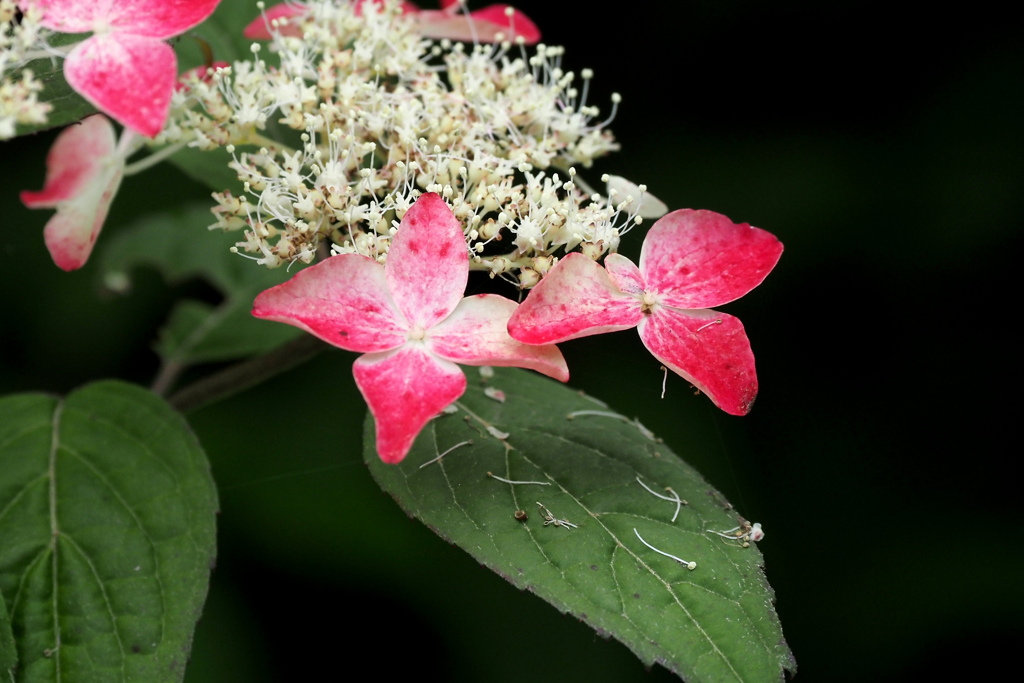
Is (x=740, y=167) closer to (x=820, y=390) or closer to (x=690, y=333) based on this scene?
(x=820, y=390)

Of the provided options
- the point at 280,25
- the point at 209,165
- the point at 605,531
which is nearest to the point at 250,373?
the point at 209,165

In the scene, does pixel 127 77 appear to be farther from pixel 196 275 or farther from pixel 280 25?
pixel 196 275

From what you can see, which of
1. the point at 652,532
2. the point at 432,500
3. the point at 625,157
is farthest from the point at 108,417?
the point at 625,157

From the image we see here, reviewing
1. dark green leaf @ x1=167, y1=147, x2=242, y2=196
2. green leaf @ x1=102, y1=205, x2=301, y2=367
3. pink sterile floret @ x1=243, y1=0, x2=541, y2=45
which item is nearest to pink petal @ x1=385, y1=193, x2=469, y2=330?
pink sterile floret @ x1=243, y1=0, x2=541, y2=45

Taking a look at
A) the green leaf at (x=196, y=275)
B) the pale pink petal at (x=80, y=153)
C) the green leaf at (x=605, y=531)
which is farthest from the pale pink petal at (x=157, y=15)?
the green leaf at (x=196, y=275)

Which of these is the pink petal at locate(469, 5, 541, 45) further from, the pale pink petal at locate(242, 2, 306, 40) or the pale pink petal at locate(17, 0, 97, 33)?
the pale pink petal at locate(17, 0, 97, 33)
